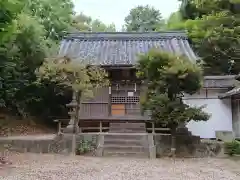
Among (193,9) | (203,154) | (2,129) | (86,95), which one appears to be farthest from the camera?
(193,9)

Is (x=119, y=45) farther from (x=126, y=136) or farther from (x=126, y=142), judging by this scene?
(x=126, y=142)

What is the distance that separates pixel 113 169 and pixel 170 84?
408 cm

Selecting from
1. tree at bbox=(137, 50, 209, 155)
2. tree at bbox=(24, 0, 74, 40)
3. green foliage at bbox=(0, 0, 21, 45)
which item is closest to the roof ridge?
tree at bbox=(24, 0, 74, 40)

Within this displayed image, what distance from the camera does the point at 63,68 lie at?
1302cm

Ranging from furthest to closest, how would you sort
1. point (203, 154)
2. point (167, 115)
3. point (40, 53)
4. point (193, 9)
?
point (193, 9)
point (40, 53)
point (203, 154)
point (167, 115)

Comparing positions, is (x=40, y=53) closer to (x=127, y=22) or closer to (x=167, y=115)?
(x=167, y=115)

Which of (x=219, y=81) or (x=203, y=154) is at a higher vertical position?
(x=219, y=81)

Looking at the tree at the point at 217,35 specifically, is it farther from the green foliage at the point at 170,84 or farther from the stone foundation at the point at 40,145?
the stone foundation at the point at 40,145

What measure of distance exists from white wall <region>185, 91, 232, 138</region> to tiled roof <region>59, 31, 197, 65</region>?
7.89 ft

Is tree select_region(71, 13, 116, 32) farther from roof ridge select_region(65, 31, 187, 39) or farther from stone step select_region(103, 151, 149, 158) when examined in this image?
stone step select_region(103, 151, 149, 158)

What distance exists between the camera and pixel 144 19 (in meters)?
37.3

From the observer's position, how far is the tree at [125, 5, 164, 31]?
36625 millimetres

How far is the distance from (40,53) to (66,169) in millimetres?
9818

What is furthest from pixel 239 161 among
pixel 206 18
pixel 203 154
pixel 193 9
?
pixel 193 9
